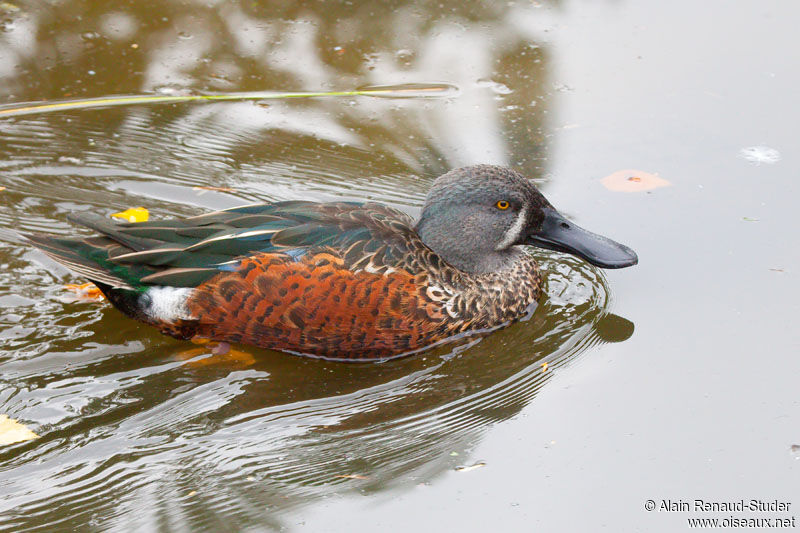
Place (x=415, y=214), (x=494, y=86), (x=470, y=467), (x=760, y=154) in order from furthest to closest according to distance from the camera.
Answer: (x=494, y=86) < (x=760, y=154) < (x=415, y=214) < (x=470, y=467)

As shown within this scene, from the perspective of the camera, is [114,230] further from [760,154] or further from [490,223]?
[760,154]

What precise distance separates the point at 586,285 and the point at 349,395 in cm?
158

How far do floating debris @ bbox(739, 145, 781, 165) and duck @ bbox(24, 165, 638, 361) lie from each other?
155cm

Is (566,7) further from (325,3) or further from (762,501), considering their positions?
(762,501)

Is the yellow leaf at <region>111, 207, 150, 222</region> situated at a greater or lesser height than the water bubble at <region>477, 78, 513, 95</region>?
lesser

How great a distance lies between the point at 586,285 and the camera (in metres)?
5.42

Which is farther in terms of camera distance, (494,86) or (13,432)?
(494,86)

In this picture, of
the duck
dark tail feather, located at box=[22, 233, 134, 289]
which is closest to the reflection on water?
the duck

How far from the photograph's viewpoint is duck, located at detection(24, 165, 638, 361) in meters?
4.75

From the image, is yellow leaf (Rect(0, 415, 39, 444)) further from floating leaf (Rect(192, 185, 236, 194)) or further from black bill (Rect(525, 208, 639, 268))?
black bill (Rect(525, 208, 639, 268))

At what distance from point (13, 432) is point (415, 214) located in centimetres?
259

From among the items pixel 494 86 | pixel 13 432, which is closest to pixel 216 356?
pixel 13 432

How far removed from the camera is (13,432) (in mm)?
4254

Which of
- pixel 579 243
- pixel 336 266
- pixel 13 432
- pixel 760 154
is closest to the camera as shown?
pixel 13 432
